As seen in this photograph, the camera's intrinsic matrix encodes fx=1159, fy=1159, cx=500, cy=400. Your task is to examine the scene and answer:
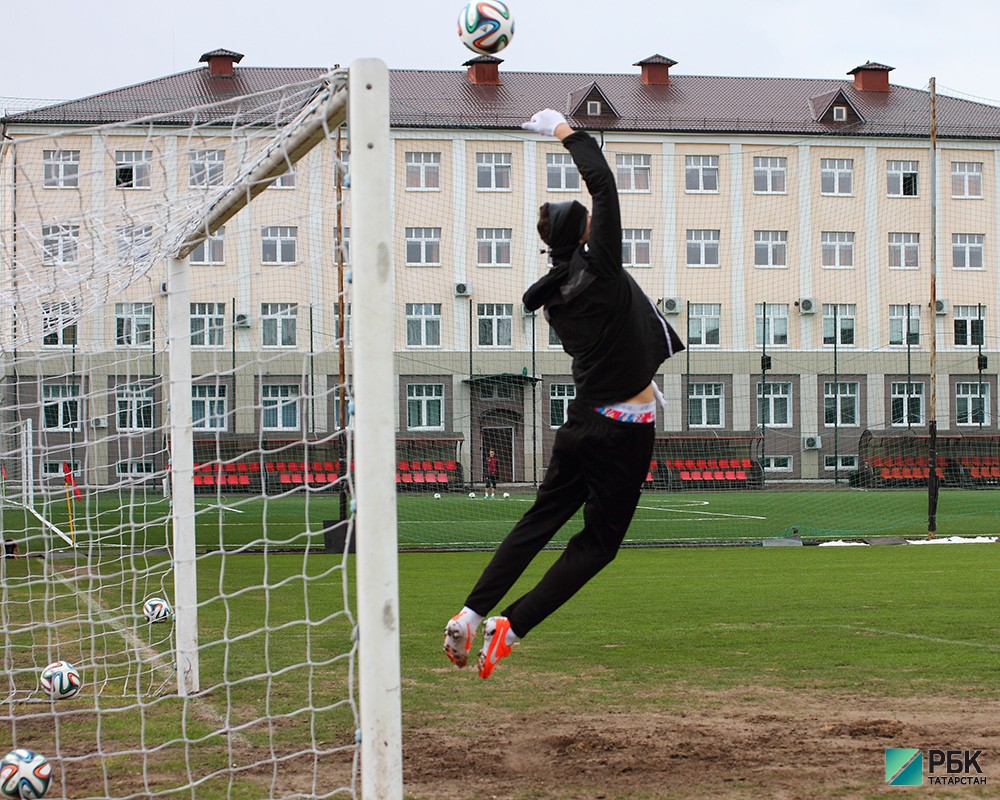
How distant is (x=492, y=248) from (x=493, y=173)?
2.72 m

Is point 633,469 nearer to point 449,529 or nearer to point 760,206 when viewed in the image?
point 449,529

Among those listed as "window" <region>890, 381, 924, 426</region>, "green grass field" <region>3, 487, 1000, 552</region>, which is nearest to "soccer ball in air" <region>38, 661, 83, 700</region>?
"green grass field" <region>3, 487, 1000, 552</region>

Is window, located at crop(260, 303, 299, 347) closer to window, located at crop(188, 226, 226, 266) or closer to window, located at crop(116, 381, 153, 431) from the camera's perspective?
window, located at crop(188, 226, 226, 266)

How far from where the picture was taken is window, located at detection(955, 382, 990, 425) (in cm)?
4294

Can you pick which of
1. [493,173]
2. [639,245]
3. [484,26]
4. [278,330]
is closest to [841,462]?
[639,245]

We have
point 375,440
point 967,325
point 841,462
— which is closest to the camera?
point 375,440

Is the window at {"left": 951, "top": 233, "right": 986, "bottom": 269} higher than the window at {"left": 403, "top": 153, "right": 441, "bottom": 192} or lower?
lower

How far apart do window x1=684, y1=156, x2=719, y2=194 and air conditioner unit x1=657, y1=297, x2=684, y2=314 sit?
415cm

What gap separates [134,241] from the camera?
7676 mm

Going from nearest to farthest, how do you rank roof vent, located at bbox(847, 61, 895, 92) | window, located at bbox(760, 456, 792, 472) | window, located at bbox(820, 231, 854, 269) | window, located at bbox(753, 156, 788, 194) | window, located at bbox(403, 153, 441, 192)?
window, located at bbox(760, 456, 792, 472) < window, located at bbox(403, 153, 441, 192) < window, located at bbox(753, 156, 788, 194) < window, located at bbox(820, 231, 854, 269) < roof vent, located at bbox(847, 61, 895, 92)

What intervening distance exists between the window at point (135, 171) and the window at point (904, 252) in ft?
132

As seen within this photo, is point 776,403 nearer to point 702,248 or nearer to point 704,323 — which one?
point 704,323

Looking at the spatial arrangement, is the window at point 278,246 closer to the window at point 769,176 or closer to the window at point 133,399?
the window at point 769,176

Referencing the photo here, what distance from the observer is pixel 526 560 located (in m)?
5.45
